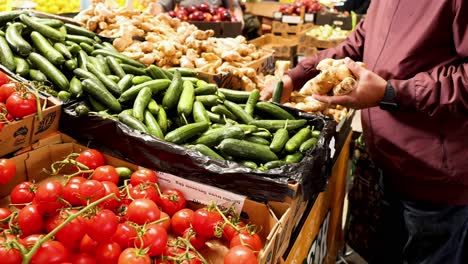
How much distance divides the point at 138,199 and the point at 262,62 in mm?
2243

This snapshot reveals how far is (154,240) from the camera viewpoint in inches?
51.1

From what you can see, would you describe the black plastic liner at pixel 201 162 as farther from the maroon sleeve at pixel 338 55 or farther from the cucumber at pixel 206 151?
the maroon sleeve at pixel 338 55

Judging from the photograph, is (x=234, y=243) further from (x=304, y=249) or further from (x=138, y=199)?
(x=304, y=249)

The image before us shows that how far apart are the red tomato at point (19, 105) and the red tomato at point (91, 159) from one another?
35cm

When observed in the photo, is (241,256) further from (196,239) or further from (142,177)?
(142,177)

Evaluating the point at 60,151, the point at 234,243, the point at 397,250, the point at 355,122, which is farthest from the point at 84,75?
the point at 355,122

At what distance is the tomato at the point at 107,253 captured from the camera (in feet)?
4.18

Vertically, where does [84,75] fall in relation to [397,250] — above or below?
above

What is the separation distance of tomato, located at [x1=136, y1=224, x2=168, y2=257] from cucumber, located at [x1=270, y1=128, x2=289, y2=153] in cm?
71

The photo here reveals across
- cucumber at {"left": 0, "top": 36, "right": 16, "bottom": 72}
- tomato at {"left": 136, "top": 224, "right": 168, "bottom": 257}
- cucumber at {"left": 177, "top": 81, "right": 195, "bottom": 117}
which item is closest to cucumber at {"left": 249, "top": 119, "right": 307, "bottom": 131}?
cucumber at {"left": 177, "top": 81, "right": 195, "bottom": 117}

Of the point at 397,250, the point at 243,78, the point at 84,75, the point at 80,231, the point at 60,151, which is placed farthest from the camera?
the point at 243,78

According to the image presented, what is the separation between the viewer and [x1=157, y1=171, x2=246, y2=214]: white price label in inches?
64.3

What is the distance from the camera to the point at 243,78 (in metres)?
2.92

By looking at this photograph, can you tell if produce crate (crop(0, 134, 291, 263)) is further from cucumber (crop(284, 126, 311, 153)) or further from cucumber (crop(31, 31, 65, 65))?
cucumber (crop(31, 31, 65, 65))
